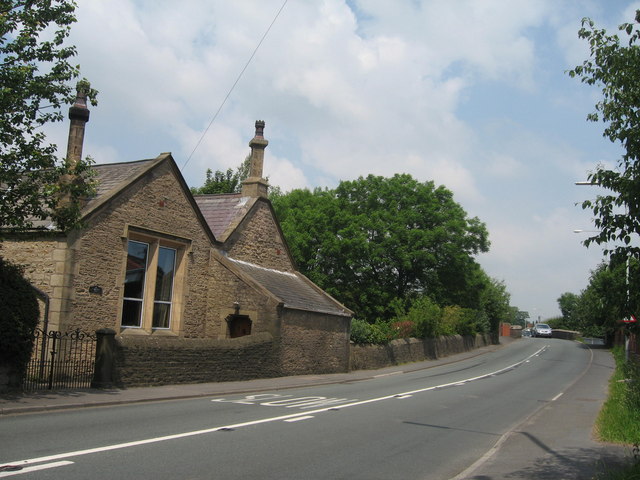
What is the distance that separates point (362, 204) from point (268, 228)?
63.0 ft

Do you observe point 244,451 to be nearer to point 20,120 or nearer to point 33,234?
point 20,120

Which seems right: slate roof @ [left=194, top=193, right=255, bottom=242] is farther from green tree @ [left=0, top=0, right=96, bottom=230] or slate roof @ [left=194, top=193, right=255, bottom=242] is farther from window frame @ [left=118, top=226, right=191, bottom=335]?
green tree @ [left=0, top=0, right=96, bottom=230]

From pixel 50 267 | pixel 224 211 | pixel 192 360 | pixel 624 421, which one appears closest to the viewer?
pixel 624 421

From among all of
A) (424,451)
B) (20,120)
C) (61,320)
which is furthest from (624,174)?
(61,320)

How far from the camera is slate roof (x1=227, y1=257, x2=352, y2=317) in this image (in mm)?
22469

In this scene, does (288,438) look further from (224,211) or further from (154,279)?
(224,211)

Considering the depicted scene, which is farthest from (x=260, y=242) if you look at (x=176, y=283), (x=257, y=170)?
(x=176, y=283)

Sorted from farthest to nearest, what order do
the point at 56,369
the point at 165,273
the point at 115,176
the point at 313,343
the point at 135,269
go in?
the point at 313,343 < the point at 165,273 < the point at 115,176 < the point at 135,269 < the point at 56,369

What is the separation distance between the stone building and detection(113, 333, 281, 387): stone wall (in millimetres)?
32

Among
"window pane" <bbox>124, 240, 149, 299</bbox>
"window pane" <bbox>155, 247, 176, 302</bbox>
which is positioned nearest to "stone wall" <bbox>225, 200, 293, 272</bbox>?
"window pane" <bbox>155, 247, 176, 302</bbox>

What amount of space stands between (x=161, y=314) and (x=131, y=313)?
1.47 metres

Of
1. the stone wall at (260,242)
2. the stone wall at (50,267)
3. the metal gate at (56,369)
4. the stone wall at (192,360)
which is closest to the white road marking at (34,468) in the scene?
the metal gate at (56,369)

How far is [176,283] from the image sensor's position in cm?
2070

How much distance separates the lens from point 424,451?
8.93 metres
